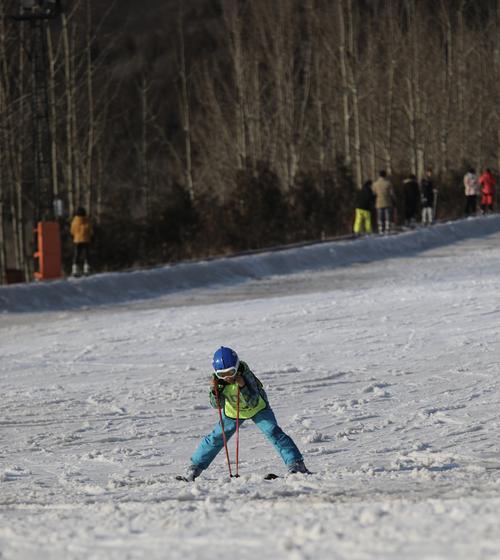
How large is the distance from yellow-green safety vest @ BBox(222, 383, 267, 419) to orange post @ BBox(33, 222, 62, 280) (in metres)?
16.5

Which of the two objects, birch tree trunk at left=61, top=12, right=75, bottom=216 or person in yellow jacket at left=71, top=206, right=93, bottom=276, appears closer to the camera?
person in yellow jacket at left=71, top=206, right=93, bottom=276

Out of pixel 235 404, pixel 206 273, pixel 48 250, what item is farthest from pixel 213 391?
pixel 206 273

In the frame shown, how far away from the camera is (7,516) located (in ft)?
26.9

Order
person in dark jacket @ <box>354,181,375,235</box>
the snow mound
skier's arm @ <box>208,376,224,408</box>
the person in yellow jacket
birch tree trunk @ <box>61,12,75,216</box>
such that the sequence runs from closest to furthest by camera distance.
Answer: skier's arm @ <box>208,376,224,408</box> < the snow mound < the person in yellow jacket < person in dark jacket @ <box>354,181,375,235</box> < birch tree trunk @ <box>61,12,75,216</box>

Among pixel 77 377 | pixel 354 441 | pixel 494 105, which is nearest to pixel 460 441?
pixel 354 441

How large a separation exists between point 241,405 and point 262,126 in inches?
1857

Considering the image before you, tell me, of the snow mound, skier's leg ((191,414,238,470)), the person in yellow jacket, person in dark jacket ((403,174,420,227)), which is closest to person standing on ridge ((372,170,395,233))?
the snow mound

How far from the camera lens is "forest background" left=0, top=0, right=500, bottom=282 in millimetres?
32750

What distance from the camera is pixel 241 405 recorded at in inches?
367

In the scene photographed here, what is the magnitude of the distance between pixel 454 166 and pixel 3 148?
2980 centimetres

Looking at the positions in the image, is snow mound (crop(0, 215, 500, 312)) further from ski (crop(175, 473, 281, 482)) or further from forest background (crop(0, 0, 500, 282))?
ski (crop(175, 473, 281, 482))

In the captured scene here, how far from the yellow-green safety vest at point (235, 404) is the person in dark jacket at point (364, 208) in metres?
24.4

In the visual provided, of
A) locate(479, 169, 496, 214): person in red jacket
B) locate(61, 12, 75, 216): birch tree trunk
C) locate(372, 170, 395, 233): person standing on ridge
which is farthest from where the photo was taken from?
locate(479, 169, 496, 214): person in red jacket

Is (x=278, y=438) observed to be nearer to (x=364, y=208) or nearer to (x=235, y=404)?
(x=235, y=404)
